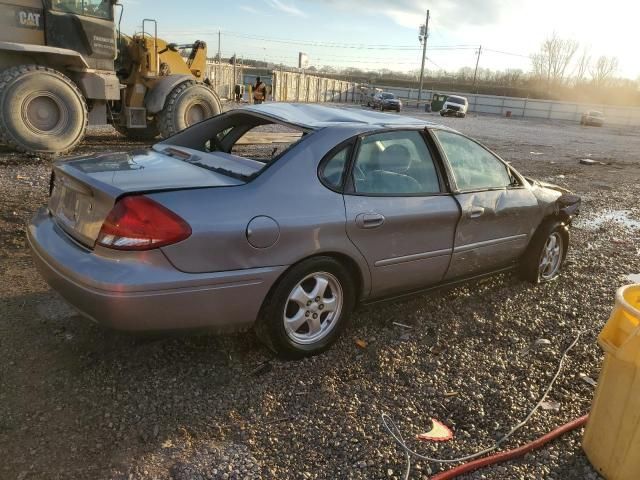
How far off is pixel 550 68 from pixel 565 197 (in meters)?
105

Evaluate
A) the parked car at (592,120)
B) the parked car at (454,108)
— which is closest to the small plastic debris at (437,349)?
the parked car at (454,108)

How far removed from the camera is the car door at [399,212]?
335cm

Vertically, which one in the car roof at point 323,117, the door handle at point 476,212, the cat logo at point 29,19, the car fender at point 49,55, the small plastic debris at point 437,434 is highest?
the cat logo at point 29,19

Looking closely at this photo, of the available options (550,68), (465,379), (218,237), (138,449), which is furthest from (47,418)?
(550,68)

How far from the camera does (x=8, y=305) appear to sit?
3.70 metres

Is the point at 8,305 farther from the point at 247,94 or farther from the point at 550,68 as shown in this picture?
the point at 550,68

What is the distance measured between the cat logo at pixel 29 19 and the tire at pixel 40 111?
2.50 ft

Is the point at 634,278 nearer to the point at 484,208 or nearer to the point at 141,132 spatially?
the point at 484,208

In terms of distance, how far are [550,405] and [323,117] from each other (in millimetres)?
2335

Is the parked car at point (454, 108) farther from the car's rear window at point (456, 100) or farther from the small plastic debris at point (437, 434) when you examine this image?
the small plastic debris at point (437, 434)

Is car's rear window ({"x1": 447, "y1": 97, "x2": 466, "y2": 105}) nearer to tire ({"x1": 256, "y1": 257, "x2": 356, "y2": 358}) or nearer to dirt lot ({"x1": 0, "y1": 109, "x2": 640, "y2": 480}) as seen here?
dirt lot ({"x1": 0, "y1": 109, "x2": 640, "y2": 480})

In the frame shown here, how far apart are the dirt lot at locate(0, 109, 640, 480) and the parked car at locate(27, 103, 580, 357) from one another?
1.11ft

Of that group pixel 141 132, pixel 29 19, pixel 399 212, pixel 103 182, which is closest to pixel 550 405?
pixel 399 212

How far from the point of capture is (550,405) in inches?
120
